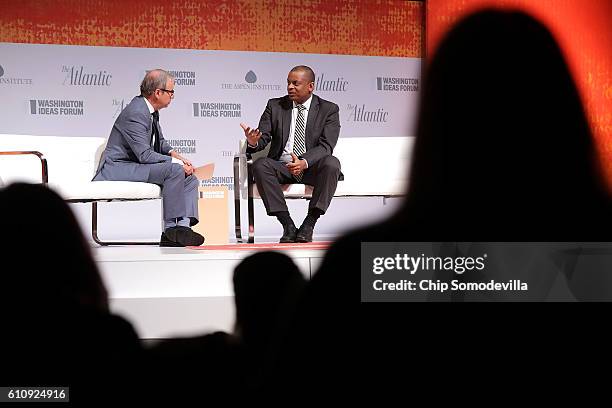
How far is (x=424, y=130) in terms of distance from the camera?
1.83 ft

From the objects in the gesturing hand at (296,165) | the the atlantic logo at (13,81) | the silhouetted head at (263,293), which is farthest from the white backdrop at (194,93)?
the silhouetted head at (263,293)

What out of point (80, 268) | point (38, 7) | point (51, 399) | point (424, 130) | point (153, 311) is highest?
point (38, 7)

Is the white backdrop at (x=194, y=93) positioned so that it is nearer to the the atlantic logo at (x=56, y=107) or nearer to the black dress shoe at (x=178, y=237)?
the the atlantic logo at (x=56, y=107)

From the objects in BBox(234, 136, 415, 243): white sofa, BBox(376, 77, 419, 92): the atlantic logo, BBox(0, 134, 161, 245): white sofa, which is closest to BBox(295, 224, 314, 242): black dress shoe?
BBox(234, 136, 415, 243): white sofa

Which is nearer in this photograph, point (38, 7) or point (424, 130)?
point (424, 130)

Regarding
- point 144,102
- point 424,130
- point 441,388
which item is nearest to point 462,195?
point 424,130

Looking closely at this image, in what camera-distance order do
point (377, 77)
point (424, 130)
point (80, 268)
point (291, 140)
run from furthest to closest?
point (377, 77) → point (291, 140) → point (80, 268) → point (424, 130)

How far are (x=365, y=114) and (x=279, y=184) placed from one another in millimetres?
2716

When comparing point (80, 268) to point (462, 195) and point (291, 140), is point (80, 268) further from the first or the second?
point (291, 140)

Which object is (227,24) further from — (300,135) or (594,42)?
(594,42)

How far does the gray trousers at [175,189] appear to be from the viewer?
12.4 ft

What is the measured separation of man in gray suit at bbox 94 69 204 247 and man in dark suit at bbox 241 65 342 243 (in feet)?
1.47

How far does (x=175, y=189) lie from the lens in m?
3.82

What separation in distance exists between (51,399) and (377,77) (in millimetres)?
6145
